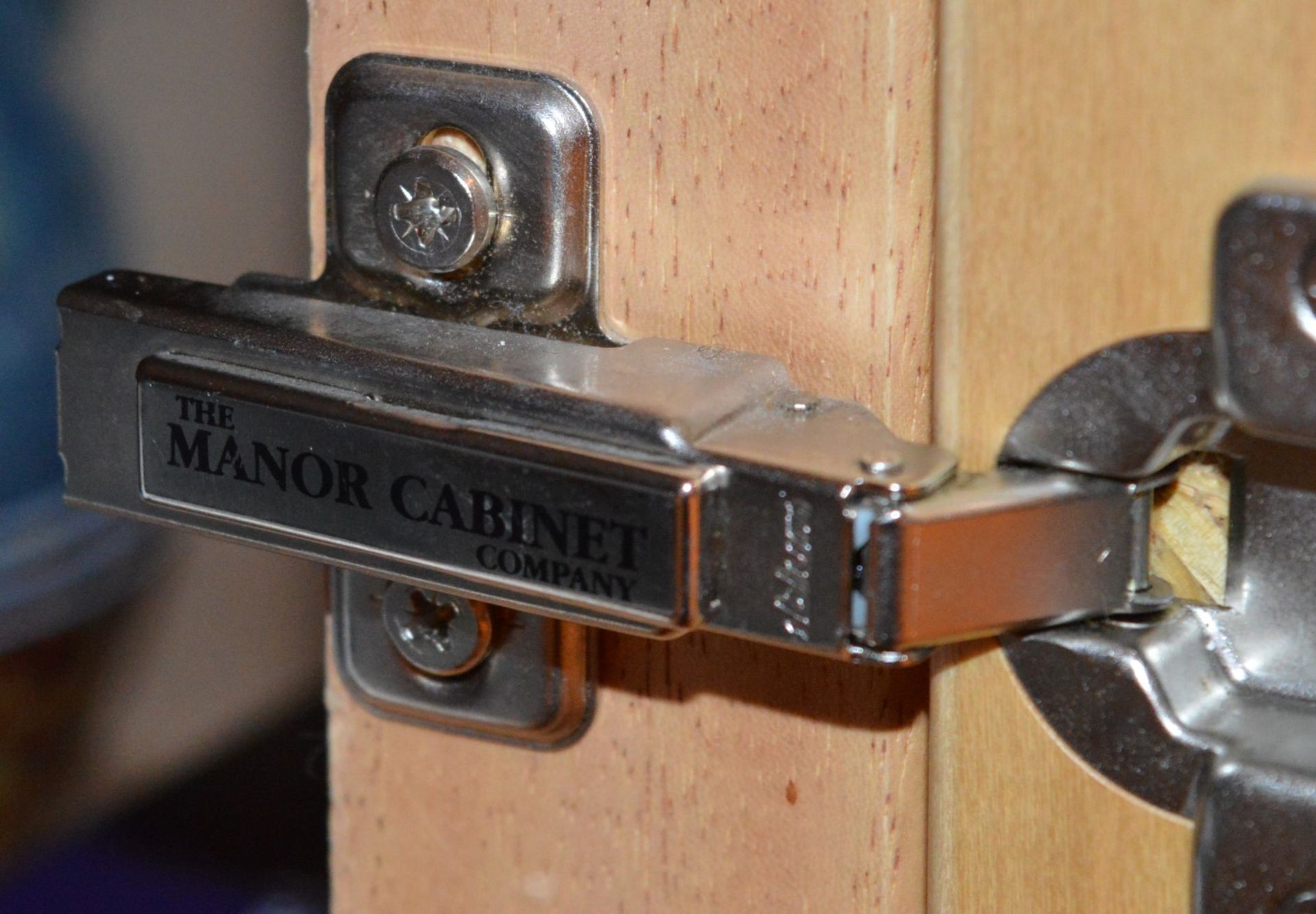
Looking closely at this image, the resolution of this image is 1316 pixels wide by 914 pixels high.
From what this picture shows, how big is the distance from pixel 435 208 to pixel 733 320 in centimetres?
7

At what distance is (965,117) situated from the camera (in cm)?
28

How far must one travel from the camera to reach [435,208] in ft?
1.12

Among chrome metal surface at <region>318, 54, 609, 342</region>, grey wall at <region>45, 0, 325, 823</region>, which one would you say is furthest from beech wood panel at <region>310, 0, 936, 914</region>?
grey wall at <region>45, 0, 325, 823</region>

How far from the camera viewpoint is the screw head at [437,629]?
14.8 inches

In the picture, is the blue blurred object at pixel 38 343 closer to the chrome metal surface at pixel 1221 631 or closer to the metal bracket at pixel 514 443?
the metal bracket at pixel 514 443

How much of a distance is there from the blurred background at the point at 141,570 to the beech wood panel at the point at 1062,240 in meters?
0.66

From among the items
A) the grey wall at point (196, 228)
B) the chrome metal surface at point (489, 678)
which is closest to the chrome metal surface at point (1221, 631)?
the chrome metal surface at point (489, 678)

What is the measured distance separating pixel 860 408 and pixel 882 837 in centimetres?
9

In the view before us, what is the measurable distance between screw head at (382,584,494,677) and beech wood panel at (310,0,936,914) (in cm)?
2

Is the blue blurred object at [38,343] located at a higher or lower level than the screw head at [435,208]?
lower

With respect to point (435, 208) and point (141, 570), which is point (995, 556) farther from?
point (141, 570)

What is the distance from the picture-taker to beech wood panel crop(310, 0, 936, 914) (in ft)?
0.99

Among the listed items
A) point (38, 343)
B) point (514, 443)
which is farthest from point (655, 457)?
point (38, 343)

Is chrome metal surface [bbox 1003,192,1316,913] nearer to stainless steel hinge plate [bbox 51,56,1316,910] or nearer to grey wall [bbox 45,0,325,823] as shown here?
stainless steel hinge plate [bbox 51,56,1316,910]
